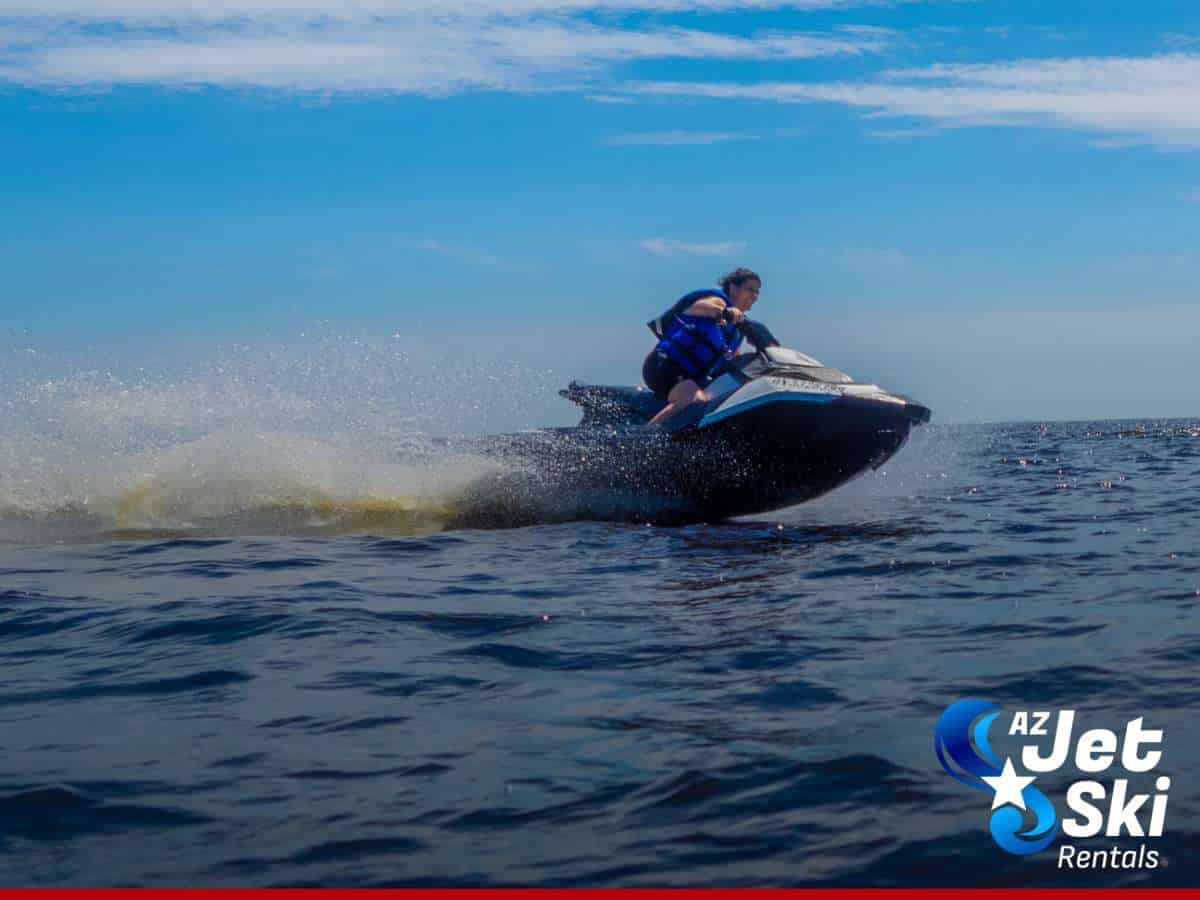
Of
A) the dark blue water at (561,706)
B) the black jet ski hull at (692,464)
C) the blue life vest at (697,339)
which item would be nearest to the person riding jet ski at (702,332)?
the blue life vest at (697,339)

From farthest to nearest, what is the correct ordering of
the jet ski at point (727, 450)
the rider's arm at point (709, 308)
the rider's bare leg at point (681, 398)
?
the rider's arm at point (709, 308)
the rider's bare leg at point (681, 398)
the jet ski at point (727, 450)

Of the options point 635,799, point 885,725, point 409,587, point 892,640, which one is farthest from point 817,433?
point 635,799

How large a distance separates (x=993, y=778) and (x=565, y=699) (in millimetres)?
1523

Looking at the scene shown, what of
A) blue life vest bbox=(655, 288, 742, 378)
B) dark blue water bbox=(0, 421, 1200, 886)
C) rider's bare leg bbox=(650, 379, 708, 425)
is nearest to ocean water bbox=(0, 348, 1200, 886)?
dark blue water bbox=(0, 421, 1200, 886)

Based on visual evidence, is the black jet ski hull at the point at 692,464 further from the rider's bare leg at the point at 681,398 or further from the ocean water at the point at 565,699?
the ocean water at the point at 565,699

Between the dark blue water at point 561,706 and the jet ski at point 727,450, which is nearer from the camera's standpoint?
the dark blue water at point 561,706

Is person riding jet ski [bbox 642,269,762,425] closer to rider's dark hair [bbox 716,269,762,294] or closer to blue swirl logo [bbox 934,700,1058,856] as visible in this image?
rider's dark hair [bbox 716,269,762,294]

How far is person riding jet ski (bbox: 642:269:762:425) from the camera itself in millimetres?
10406

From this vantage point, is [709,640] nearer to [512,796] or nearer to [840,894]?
[512,796]

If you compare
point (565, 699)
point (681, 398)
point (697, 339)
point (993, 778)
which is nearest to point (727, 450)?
point (681, 398)

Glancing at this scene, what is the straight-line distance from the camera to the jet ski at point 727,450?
10.0 meters

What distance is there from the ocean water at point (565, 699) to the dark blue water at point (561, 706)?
0.05ft

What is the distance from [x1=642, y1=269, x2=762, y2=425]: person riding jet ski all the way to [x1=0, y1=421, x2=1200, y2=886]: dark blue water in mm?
2831

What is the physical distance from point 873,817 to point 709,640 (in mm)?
2065
